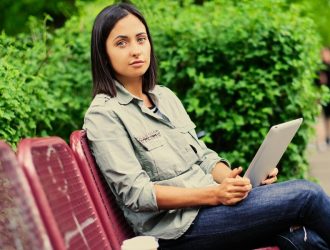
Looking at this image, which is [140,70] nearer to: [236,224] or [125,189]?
[125,189]

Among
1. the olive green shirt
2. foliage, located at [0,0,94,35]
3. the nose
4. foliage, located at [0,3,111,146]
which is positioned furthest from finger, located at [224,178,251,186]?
foliage, located at [0,0,94,35]

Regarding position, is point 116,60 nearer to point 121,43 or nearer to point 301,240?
point 121,43

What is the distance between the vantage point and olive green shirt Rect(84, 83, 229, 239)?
2.87 meters

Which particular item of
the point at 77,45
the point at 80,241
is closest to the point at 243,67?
the point at 77,45

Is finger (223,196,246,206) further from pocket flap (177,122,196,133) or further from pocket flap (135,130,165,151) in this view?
pocket flap (177,122,196,133)

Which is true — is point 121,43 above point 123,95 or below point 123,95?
above

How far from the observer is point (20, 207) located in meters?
2.08

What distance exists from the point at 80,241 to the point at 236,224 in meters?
0.73

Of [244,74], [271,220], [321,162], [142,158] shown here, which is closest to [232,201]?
[271,220]

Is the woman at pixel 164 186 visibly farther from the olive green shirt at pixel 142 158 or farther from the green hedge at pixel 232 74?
Result: the green hedge at pixel 232 74

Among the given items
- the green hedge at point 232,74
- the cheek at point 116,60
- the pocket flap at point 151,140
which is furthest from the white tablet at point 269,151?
the green hedge at point 232,74

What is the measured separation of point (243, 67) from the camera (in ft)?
18.3

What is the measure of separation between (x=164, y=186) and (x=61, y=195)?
2.03 feet

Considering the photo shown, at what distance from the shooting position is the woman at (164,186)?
113 inches
